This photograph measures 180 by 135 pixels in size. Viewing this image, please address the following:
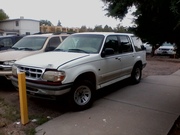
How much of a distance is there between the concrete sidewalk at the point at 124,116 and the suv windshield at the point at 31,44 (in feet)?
10.5

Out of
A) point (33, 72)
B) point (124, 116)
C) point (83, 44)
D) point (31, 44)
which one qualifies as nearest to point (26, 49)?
point (31, 44)

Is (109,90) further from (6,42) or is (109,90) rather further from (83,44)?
(6,42)

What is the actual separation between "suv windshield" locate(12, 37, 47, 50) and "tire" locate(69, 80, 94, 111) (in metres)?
3.01

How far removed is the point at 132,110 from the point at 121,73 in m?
1.68

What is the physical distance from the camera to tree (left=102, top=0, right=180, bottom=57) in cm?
300

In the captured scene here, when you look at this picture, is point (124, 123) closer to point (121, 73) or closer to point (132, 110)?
point (132, 110)

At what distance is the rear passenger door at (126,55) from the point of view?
249 inches

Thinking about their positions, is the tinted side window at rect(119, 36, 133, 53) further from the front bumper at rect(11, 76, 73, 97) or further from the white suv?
the front bumper at rect(11, 76, 73, 97)

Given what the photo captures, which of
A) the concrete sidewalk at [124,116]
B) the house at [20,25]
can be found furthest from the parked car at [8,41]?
the house at [20,25]

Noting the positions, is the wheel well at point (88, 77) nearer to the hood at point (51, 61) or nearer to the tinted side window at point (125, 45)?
the hood at point (51, 61)

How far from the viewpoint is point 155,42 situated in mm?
3539

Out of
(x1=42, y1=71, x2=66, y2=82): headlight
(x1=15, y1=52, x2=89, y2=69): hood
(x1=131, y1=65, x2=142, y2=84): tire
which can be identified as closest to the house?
(x1=131, y1=65, x2=142, y2=84): tire

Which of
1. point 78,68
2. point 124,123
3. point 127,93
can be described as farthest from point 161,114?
point 78,68

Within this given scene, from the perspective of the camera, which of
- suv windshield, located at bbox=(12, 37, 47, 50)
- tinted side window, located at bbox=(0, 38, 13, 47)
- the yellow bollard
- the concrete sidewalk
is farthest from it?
tinted side window, located at bbox=(0, 38, 13, 47)
